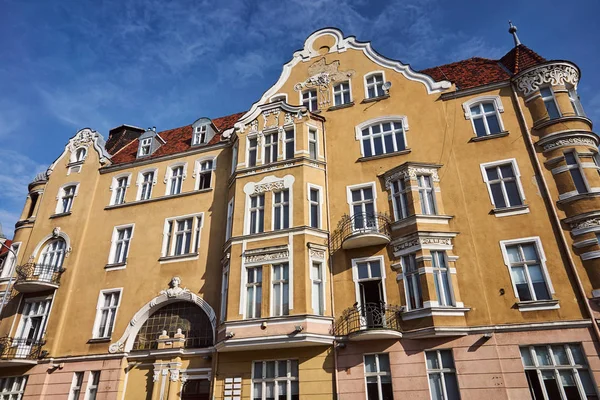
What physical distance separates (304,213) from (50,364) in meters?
14.4

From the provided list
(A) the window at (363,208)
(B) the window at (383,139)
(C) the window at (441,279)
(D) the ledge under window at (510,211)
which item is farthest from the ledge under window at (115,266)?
(D) the ledge under window at (510,211)

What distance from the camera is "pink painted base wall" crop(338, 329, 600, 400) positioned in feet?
46.1

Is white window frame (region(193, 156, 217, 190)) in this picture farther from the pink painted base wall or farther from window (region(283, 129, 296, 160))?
the pink painted base wall

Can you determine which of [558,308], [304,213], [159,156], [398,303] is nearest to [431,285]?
[398,303]

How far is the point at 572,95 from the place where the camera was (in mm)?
18500

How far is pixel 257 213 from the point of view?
1980 centimetres

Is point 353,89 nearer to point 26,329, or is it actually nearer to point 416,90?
point 416,90

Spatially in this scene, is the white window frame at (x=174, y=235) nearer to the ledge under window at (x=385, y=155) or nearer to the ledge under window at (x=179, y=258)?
the ledge under window at (x=179, y=258)

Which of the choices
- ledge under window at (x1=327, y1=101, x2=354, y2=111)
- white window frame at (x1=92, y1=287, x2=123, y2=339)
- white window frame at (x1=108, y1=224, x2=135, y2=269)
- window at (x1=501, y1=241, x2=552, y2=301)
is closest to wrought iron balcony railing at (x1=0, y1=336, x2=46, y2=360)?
white window frame at (x1=92, y1=287, x2=123, y2=339)

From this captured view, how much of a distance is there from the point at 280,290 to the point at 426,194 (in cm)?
741

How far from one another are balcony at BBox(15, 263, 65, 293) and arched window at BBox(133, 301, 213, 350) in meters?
6.08

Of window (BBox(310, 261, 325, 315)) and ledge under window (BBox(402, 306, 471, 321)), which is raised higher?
window (BBox(310, 261, 325, 315))

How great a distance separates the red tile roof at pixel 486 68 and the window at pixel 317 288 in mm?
11419

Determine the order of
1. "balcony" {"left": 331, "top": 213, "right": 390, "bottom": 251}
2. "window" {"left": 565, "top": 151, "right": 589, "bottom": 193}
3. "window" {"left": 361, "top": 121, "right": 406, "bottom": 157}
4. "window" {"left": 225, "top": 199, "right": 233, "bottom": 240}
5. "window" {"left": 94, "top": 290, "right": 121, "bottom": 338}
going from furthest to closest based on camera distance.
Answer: "window" {"left": 94, "top": 290, "right": 121, "bottom": 338}
"window" {"left": 225, "top": 199, "right": 233, "bottom": 240}
"window" {"left": 361, "top": 121, "right": 406, "bottom": 157}
"balcony" {"left": 331, "top": 213, "right": 390, "bottom": 251}
"window" {"left": 565, "top": 151, "right": 589, "bottom": 193}
